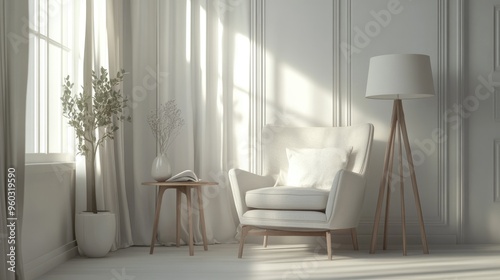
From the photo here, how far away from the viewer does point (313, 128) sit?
16.8 feet

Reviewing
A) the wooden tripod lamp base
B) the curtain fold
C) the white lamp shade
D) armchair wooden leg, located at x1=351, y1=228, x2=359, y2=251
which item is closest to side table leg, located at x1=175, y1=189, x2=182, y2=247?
armchair wooden leg, located at x1=351, y1=228, x2=359, y2=251

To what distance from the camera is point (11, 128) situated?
3.08 metres

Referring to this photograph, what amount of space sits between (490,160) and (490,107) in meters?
0.41

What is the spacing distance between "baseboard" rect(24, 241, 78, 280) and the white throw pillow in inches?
62.4

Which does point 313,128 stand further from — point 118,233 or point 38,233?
point 38,233

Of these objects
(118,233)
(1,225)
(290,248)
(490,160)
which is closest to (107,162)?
(118,233)

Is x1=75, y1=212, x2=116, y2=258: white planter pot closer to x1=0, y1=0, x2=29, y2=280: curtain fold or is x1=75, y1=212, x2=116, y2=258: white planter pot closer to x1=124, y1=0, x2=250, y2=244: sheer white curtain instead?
x1=124, y1=0, x2=250, y2=244: sheer white curtain

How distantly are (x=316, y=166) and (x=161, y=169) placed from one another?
1096 mm

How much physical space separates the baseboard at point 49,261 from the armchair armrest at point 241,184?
1.13 m

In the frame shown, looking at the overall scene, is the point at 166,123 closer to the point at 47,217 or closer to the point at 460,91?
the point at 47,217

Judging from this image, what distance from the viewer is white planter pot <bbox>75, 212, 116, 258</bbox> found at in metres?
4.42

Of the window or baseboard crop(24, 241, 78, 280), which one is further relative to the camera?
the window

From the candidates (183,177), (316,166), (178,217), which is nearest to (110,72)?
(183,177)

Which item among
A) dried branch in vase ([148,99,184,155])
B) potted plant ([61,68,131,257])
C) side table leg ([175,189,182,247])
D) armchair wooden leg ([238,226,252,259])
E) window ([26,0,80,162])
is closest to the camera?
window ([26,0,80,162])
